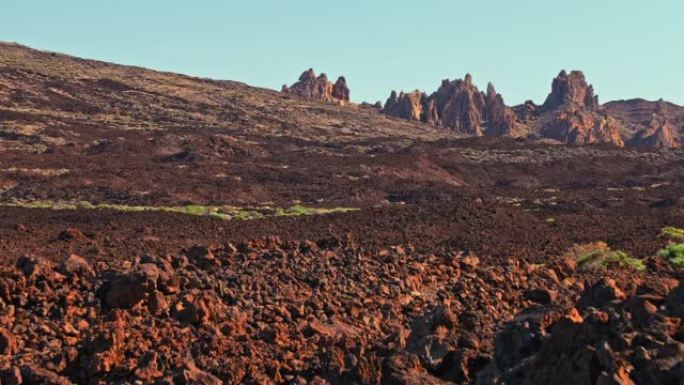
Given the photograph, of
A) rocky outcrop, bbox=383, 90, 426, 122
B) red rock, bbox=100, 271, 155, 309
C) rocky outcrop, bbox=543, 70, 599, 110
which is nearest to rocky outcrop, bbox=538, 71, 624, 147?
rocky outcrop, bbox=543, 70, 599, 110

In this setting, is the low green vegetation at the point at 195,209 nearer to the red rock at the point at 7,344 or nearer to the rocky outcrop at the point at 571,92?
the red rock at the point at 7,344

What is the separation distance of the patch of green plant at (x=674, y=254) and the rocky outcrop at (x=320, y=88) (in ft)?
387

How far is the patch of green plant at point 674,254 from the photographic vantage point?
2231 centimetres

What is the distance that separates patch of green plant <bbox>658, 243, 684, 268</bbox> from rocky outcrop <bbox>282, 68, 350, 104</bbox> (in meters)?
118

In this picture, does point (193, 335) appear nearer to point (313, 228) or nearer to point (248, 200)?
point (313, 228)

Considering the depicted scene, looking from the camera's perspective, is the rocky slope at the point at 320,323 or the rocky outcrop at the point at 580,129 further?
the rocky outcrop at the point at 580,129

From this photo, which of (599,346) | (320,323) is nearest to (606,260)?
(320,323)

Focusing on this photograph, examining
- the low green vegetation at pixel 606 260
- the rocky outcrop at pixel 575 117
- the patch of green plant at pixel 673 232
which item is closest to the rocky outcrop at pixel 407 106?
the rocky outcrop at pixel 575 117

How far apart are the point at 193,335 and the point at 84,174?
3814cm

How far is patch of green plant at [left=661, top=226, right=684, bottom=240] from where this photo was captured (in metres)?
28.3

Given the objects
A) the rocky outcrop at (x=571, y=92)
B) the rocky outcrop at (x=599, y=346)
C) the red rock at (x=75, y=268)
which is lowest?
the red rock at (x=75, y=268)

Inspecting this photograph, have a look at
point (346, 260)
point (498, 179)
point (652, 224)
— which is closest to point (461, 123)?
point (498, 179)

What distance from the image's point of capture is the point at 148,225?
31344mm

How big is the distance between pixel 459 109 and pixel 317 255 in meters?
120
